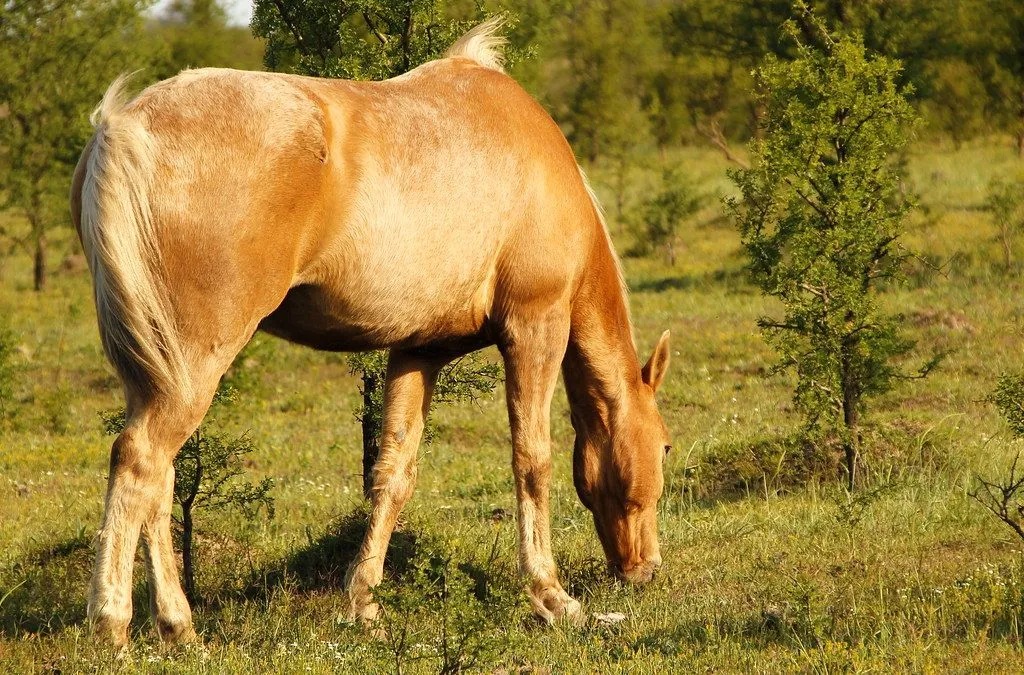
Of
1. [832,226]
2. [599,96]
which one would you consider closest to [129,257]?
[832,226]

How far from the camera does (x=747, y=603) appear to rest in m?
5.65

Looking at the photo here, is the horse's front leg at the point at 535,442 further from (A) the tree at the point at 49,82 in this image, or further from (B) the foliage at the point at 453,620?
(A) the tree at the point at 49,82

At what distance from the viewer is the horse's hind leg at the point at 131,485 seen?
14.7ft

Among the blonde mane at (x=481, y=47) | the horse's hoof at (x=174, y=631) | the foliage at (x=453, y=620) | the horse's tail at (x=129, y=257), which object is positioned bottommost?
the horse's hoof at (x=174, y=631)

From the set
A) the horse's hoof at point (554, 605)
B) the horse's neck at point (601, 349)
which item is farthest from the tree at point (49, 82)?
the horse's hoof at point (554, 605)

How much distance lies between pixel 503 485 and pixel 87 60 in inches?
722

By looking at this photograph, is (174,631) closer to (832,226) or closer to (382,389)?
(382,389)

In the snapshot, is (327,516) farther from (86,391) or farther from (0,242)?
(0,242)

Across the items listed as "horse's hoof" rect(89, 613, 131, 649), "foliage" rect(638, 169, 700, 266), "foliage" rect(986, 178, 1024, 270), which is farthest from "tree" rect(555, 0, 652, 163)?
A: "horse's hoof" rect(89, 613, 131, 649)

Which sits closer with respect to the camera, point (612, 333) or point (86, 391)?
point (612, 333)

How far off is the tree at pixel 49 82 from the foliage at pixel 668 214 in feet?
34.5

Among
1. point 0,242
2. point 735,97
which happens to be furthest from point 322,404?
point 735,97

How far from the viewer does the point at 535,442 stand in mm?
6004

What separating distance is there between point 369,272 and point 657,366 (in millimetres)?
2156
